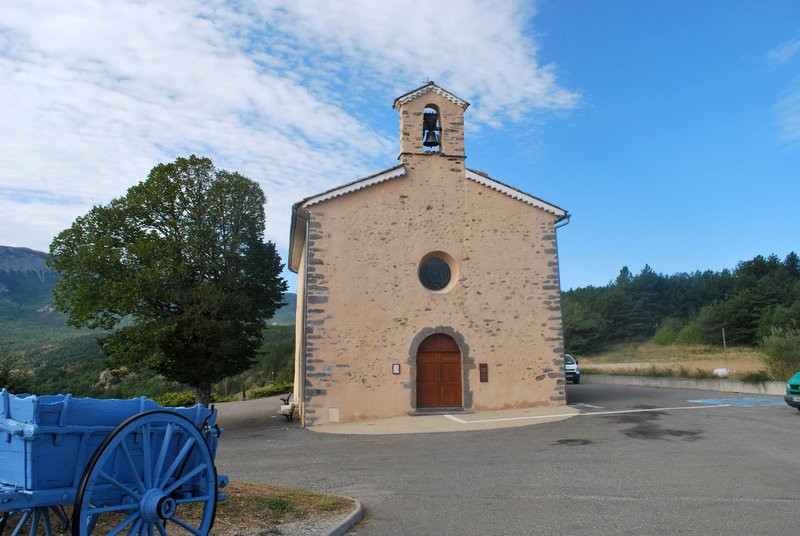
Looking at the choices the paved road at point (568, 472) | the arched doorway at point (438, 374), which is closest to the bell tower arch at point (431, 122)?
the arched doorway at point (438, 374)

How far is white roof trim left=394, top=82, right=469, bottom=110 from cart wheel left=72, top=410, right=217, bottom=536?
Result: 533 inches

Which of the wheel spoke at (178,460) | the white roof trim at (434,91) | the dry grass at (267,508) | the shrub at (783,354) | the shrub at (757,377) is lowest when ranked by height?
the dry grass at (267,508)

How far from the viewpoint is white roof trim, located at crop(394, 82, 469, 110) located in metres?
16.5

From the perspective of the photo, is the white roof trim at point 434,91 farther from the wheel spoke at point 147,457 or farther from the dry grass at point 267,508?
the wheel spoke at point 147,457

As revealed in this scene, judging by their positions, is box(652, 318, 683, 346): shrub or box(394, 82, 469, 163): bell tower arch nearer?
box(394, 82, 469, 163): bell tower arch

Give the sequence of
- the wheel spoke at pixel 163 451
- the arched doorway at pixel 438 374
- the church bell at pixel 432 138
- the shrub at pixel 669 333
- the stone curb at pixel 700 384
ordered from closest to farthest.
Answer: the wheel spoke at pixel 163 451 < the arched doorway at pixel 438 374 < the church bell at pixel 432 138 < the stone curb at pixel 700 384 < the shrub at pixel 669 333

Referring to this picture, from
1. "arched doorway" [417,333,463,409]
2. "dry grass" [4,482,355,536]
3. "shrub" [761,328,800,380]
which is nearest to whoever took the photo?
"dry grass" [4,482,355,536]

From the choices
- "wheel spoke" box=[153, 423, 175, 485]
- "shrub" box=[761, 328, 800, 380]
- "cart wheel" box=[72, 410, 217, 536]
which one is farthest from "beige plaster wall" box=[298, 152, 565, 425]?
"wheel spoke" box=[153, 423, 175, 485]

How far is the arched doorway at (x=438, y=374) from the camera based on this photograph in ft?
50.8

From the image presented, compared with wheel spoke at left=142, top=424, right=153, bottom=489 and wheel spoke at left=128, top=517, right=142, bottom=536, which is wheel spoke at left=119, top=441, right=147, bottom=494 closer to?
wheel spoke at left=142, top=424, right=153, bottom=489

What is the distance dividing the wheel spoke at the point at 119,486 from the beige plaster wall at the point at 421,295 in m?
10.5

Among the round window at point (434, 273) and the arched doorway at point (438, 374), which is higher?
the round window at point (434, 273)

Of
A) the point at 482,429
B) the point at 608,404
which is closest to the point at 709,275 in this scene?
the point at 608,404

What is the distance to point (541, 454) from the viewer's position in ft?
30.9
